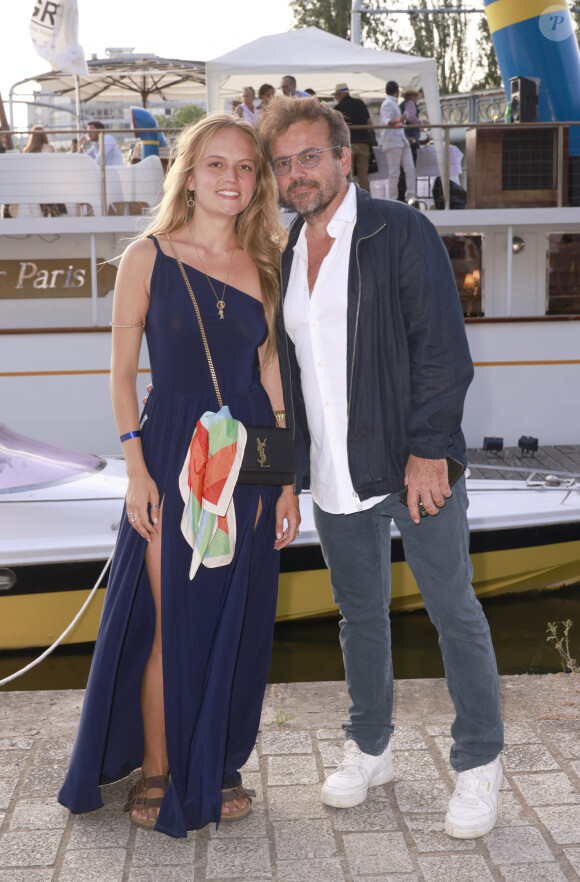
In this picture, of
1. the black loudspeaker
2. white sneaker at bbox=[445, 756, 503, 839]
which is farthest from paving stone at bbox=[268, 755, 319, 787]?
the black loudspeaker

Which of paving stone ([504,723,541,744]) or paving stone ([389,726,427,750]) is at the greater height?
paving stone ([504,723,541,744])

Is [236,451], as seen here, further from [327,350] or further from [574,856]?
[574,856]

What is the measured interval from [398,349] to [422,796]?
1363 millimetres

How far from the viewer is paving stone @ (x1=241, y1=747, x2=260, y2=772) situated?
3349mm

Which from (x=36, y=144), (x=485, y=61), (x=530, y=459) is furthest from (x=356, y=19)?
(x=485, y=61)

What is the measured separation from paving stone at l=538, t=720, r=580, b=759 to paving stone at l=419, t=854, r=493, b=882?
744 millimetres

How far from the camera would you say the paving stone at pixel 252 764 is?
3.35 meters

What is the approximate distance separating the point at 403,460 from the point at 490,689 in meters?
0.71

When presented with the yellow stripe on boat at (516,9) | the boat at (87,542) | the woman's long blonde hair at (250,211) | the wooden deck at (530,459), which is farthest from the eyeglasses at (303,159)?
the yellow stripe on boat at (516,9)

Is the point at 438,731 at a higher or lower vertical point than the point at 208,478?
lower

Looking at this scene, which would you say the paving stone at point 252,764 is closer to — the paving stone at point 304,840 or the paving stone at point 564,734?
the paving stone at point 304,840

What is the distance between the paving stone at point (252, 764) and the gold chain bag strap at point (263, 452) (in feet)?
3.29

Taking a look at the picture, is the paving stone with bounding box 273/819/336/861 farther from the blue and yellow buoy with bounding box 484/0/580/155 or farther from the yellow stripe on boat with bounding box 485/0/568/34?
the yellow stripe on boat with bounding box 485/0/568/34

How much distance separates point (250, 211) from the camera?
3107 mm
